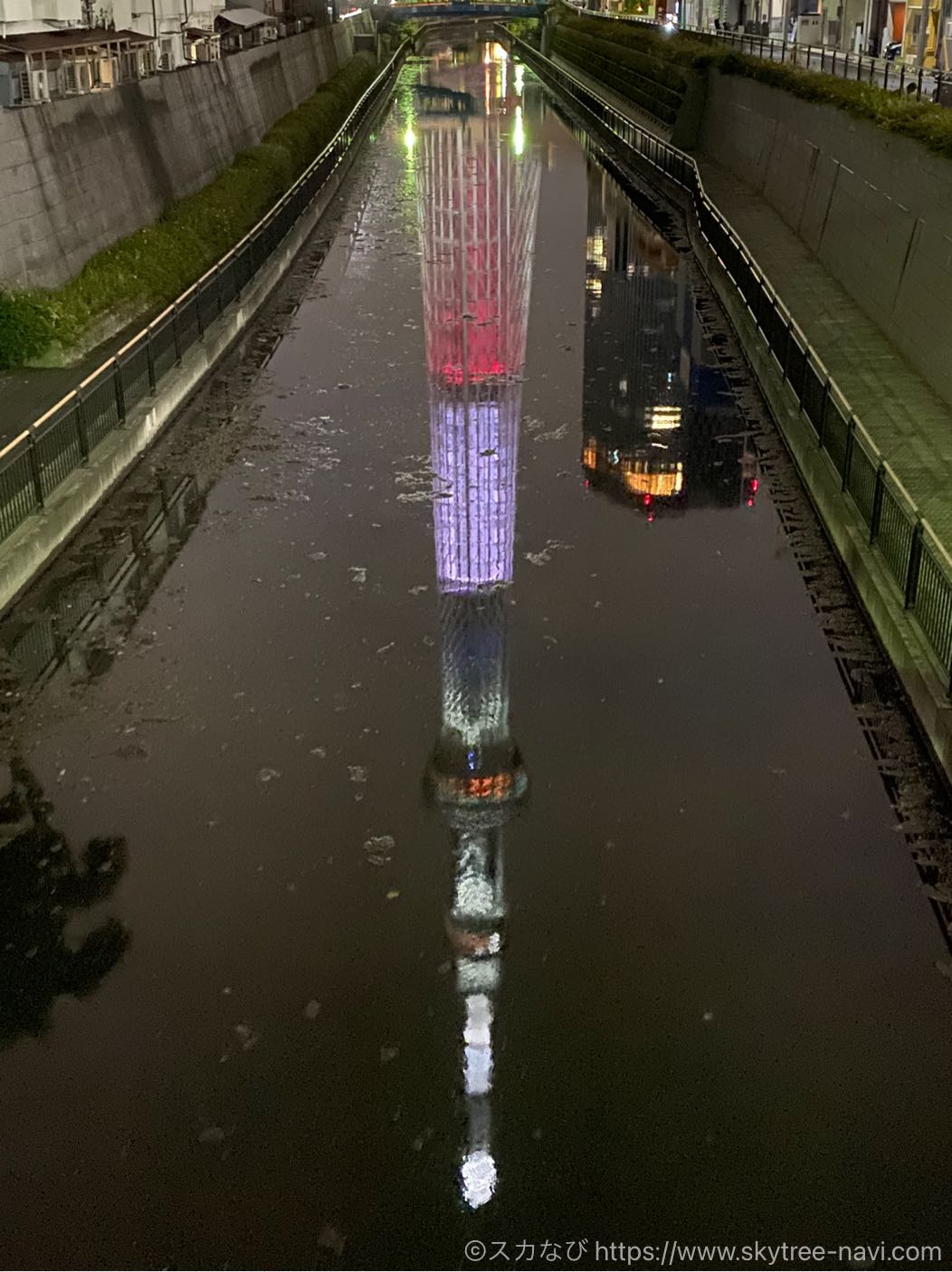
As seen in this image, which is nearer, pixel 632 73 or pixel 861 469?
pixel 861 469

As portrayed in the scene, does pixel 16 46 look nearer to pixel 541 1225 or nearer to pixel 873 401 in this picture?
pixel 873 401

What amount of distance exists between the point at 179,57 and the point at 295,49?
18163 mm

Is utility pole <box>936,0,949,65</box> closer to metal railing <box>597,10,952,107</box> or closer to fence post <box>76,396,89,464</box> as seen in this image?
metal railing <box>597,10,952,107</box>

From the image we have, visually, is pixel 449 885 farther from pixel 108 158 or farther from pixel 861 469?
pixel 108 158

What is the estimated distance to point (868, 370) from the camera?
1970cm

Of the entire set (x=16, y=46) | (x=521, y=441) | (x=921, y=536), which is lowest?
(x=521, y=441)

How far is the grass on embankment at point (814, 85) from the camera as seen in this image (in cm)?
Answer: 2195

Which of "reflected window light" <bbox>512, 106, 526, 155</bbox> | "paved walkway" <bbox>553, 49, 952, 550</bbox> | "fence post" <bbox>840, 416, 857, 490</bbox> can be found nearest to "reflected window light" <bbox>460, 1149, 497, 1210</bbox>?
"paved walkway" <bbox>553, 49, 952, 550</bbox>

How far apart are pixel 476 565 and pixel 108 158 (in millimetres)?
15846

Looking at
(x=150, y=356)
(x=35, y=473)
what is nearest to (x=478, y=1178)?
(x=35, y=473)

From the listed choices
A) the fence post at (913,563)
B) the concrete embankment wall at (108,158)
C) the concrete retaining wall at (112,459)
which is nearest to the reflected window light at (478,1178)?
the fence post at (913,563)

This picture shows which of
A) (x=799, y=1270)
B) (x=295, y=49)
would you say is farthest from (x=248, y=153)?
(x=799, y=1270)

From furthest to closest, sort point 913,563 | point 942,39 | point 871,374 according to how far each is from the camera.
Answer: point 942,39 < point 871,374 < point 913,563

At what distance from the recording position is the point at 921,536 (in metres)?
11.2
